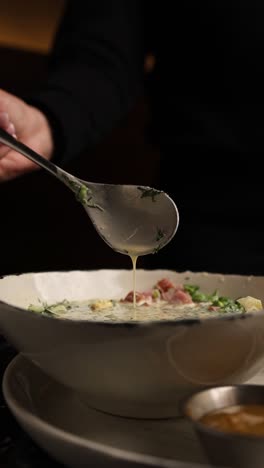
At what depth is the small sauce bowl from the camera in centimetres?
56

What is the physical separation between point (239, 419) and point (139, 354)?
0.37 feet

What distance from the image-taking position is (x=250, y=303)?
0.95 meters

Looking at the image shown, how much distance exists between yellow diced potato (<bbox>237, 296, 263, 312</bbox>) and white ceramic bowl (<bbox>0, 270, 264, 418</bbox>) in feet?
0.54

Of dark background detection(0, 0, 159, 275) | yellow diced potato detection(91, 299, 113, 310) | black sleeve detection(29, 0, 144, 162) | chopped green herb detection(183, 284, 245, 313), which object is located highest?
black sleeve detection(29, 0, 144, 162)

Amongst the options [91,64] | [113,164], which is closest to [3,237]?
[113,164]

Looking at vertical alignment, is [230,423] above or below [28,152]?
below

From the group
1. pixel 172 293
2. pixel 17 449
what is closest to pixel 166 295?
pixel 172 293

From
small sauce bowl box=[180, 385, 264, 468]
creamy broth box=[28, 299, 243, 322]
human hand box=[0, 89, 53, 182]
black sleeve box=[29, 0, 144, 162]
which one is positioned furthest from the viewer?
Answer: black sleeve box=[29, 0, 144, 162]

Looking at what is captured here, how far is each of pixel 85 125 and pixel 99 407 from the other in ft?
3.37

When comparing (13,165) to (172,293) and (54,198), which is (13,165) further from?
(54,198)

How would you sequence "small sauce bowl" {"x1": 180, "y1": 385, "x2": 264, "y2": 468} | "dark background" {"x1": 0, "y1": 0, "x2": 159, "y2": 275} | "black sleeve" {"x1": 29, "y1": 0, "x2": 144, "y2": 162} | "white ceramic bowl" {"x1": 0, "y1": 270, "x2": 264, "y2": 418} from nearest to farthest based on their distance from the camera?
"small sauce bowl" {"x1": 180, "y1": 385, "x2": 264, "y2": 468} → "white ceramic bowl" {"x1": 0, "y1": 270, "x2": 264, "y2": 418} → "black sleeve" {"x1": 29, "y1": 0, "x2": 144, "y2": 162} → "dark background" {"x1": 0, "y1": 0, "x2": 159, "y2": 275}

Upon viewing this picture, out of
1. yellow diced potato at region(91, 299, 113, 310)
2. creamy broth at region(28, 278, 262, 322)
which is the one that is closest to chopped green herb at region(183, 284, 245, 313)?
creamy broth at region(28, 278, 262, 322)

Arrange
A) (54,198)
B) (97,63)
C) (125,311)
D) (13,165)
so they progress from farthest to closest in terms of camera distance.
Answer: (54,198)
(97,63)
(13,165)
(125,311)

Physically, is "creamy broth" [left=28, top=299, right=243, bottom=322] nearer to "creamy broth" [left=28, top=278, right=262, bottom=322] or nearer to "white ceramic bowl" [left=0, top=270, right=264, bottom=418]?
"creamy broth" [left=28, top=278, right=262, bottom=322]
